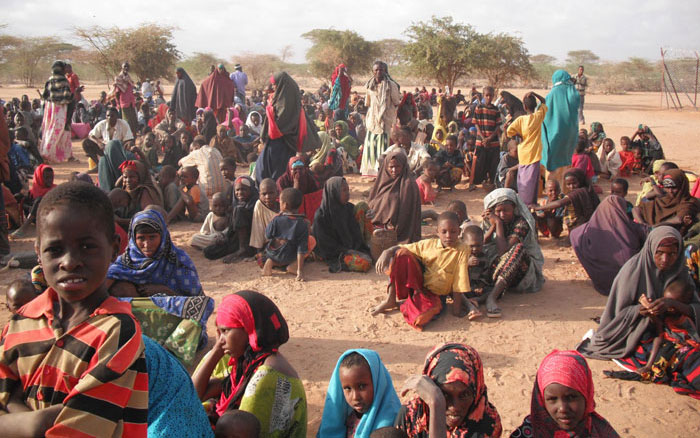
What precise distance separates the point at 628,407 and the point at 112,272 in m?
3.85

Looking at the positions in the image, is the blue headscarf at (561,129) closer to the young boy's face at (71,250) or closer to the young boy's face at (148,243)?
the young boy's face at (148,243)

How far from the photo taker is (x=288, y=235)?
5.88 metres

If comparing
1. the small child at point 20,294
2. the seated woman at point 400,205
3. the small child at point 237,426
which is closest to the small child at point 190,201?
the seated woman at point 400,205

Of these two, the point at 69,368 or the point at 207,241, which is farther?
the point at 207,241

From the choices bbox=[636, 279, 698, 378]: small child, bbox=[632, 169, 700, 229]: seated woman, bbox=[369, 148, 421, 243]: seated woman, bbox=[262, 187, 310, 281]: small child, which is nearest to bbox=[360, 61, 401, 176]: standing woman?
bbox=[369, 148, 421, 243]: seated woman

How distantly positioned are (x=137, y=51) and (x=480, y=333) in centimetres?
2653

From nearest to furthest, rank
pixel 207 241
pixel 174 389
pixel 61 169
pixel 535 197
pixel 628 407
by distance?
pixel 174 389
pixel 628 407
pixel 207 241
pixel 535 197
pixel 61 169

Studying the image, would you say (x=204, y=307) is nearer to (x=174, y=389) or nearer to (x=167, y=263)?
(x=167, y=263)

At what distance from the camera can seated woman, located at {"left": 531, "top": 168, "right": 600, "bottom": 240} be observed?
6.48 metres

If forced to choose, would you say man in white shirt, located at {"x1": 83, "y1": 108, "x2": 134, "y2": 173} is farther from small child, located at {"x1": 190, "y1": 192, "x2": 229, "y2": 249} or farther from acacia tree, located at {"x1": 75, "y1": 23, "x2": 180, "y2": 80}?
acacia tree, located at {"x1": 75, "y1": 23, "x2": 180, "y2": 80}

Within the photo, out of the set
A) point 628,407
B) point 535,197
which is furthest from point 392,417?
point 535,197

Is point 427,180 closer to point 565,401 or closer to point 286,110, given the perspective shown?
point 286,110

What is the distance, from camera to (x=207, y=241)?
6.66 m

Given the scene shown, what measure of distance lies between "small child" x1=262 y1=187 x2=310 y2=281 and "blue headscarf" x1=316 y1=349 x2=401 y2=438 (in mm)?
3056
